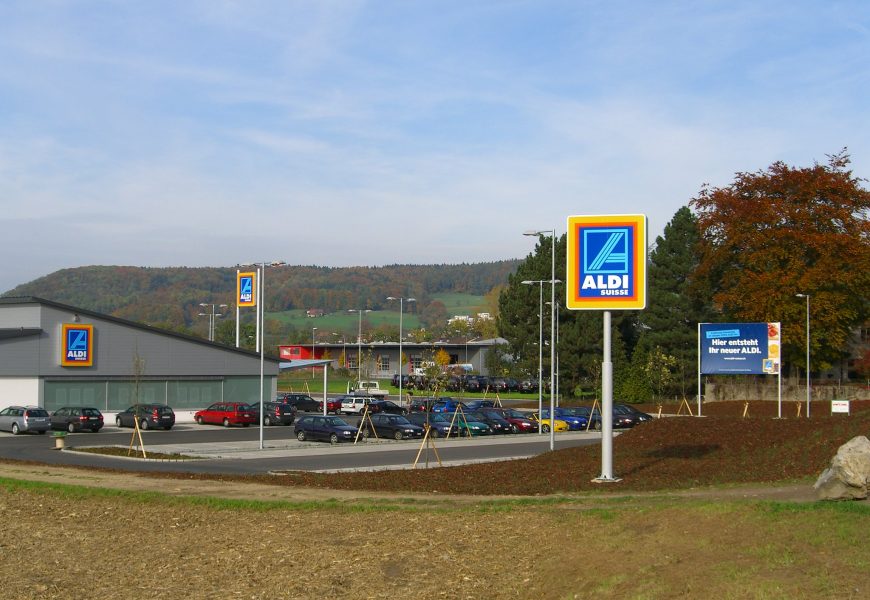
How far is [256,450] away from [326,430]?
18.6 ft

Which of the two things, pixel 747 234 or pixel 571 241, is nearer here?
pixel 571 241

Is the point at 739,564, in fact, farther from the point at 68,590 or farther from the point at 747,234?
the point at 747,234

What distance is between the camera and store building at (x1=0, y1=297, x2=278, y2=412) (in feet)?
186

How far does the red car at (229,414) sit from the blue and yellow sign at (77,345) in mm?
7502

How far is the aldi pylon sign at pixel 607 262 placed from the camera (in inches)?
907

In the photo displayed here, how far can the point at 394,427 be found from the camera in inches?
1897

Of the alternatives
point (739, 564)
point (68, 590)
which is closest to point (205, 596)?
point (68, 590)

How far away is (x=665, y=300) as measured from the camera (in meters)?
78.6

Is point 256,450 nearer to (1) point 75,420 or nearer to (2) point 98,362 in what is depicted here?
(1) point 75,420

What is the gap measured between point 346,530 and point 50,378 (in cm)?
4487

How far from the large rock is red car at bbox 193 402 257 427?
46219mm

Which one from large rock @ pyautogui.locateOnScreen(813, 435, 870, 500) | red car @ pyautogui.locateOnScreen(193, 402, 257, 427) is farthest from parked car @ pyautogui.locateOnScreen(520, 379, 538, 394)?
large rock @ pyautogui.locateOnScreen(813, 435, 870, 500)

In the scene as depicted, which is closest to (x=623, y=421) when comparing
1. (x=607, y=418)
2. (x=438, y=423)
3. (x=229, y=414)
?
(x=438, y=423)

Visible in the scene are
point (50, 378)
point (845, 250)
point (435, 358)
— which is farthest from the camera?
point (435, 358)
